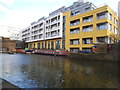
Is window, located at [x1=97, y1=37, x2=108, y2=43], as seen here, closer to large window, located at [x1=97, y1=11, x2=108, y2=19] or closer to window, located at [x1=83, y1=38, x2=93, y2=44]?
window, located at [x1=83, y1=38, x2=93, y2=44]

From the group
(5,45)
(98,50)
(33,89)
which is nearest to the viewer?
(33,89)

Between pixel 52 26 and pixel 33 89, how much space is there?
1510 inches

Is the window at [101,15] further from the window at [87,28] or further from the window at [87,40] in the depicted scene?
the window at [87,40]

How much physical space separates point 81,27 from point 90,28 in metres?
3.11

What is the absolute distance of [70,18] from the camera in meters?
32.3

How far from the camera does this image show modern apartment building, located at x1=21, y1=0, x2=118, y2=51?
2436cm

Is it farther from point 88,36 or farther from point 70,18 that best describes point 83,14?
point 88,36

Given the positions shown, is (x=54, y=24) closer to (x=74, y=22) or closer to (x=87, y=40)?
(x=74, y=22)

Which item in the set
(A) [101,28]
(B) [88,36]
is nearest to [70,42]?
(B) [88,36]

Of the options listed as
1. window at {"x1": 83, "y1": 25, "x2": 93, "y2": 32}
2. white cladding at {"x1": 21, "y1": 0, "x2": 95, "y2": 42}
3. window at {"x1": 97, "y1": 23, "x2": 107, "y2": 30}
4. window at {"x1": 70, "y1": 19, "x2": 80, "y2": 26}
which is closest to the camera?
window at {"x1": 97, "y1": 23, "x2": 107, "y2": 30}

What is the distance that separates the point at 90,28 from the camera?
26.9m

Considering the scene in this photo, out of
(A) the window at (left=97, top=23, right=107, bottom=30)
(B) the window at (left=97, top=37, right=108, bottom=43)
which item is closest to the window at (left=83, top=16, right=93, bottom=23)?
(A) the window at (left=97, top=23, right=107, bottom=30)

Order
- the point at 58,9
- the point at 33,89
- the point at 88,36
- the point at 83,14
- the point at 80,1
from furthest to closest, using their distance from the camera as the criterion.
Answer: the point at 58,9 < the point at 80,1 < the point at 83,14 < the point at 88,36 < the point at 33,89

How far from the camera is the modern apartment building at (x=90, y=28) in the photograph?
2386cm
